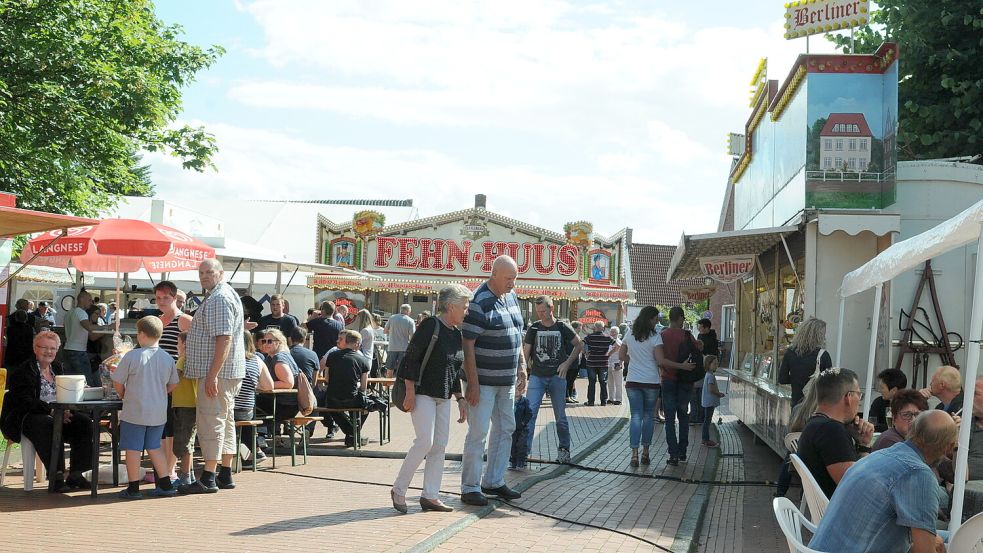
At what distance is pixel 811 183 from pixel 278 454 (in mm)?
6932

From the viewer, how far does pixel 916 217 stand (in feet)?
38.9

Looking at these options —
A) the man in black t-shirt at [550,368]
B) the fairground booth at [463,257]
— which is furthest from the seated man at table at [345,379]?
the fairground booth at [463,257]

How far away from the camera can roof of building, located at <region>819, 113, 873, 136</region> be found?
1202 centimetres

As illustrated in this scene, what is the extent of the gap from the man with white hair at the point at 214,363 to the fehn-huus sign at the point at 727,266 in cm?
849

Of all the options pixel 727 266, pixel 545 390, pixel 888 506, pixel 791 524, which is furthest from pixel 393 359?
pixel 888 506

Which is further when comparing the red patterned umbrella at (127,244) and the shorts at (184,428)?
the red patterned umbrella at (127,244)

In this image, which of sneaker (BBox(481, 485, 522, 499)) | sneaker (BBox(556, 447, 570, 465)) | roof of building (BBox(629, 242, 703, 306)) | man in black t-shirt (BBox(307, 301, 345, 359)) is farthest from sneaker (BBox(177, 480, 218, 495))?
roof of building (BBox(629, 242, 703, 306))

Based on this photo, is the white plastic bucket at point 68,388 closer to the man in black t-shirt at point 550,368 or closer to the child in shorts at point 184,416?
the child in shorts at point 184,416

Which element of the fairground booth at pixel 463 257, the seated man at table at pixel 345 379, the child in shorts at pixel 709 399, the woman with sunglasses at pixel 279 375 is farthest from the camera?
the fairground booth at pixel 463 257

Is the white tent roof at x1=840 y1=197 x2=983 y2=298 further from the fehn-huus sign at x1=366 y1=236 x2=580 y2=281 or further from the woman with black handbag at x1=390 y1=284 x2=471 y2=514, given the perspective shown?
the fehn-huus sign at x1=366 y1=236 x2=580 y2=281

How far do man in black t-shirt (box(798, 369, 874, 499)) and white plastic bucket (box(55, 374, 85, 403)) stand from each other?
558 cm

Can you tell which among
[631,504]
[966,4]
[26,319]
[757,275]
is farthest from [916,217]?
[26,319]

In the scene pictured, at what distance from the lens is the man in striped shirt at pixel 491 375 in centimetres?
793

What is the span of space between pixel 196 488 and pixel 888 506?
5.63 metres
